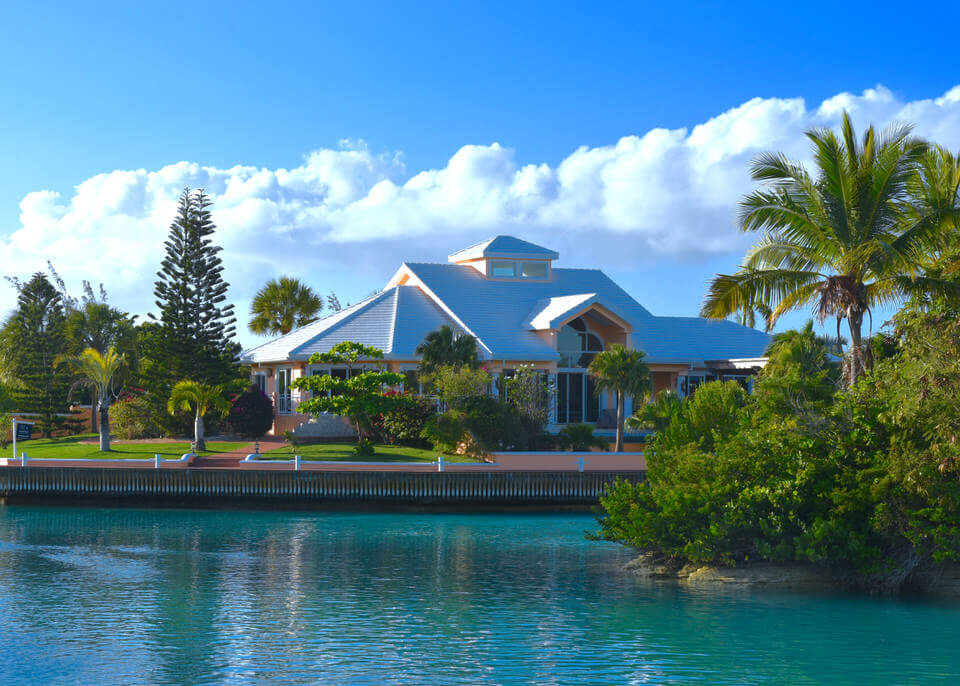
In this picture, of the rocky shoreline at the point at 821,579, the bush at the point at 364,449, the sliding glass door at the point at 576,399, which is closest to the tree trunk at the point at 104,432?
the bush at the point at 364,449

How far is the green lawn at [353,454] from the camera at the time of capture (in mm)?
33375

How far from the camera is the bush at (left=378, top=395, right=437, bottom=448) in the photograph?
36.4m

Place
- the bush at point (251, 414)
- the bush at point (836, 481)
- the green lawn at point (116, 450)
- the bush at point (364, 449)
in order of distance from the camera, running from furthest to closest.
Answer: the bush at point (251, 414), the green lawn at point (116, 450), the bush at point (364, 449), the bush at point (836, 481)

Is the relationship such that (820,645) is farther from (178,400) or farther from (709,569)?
(178,400)

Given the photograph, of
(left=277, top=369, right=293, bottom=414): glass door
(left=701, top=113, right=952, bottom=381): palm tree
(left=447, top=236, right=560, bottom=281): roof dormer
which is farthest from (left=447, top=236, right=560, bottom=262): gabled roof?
(left=701, top=113, right=952, bottom=381): palm tree

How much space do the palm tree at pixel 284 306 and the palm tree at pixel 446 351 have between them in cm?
1698

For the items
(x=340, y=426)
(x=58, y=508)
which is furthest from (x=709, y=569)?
(x=340, y=426)

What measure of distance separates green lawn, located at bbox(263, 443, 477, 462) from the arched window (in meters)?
9.71

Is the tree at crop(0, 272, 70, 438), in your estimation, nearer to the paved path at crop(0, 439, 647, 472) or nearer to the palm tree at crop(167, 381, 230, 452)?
the palm tree at crop(167, 381, 230, 452)

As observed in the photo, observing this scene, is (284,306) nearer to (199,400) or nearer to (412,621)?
(199,400)

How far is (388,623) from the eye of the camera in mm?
16797

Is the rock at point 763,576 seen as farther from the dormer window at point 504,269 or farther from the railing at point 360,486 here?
the dormer window at point 504,269

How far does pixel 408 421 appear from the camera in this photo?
36.6m

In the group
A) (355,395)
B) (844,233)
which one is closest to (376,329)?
(355,395)
